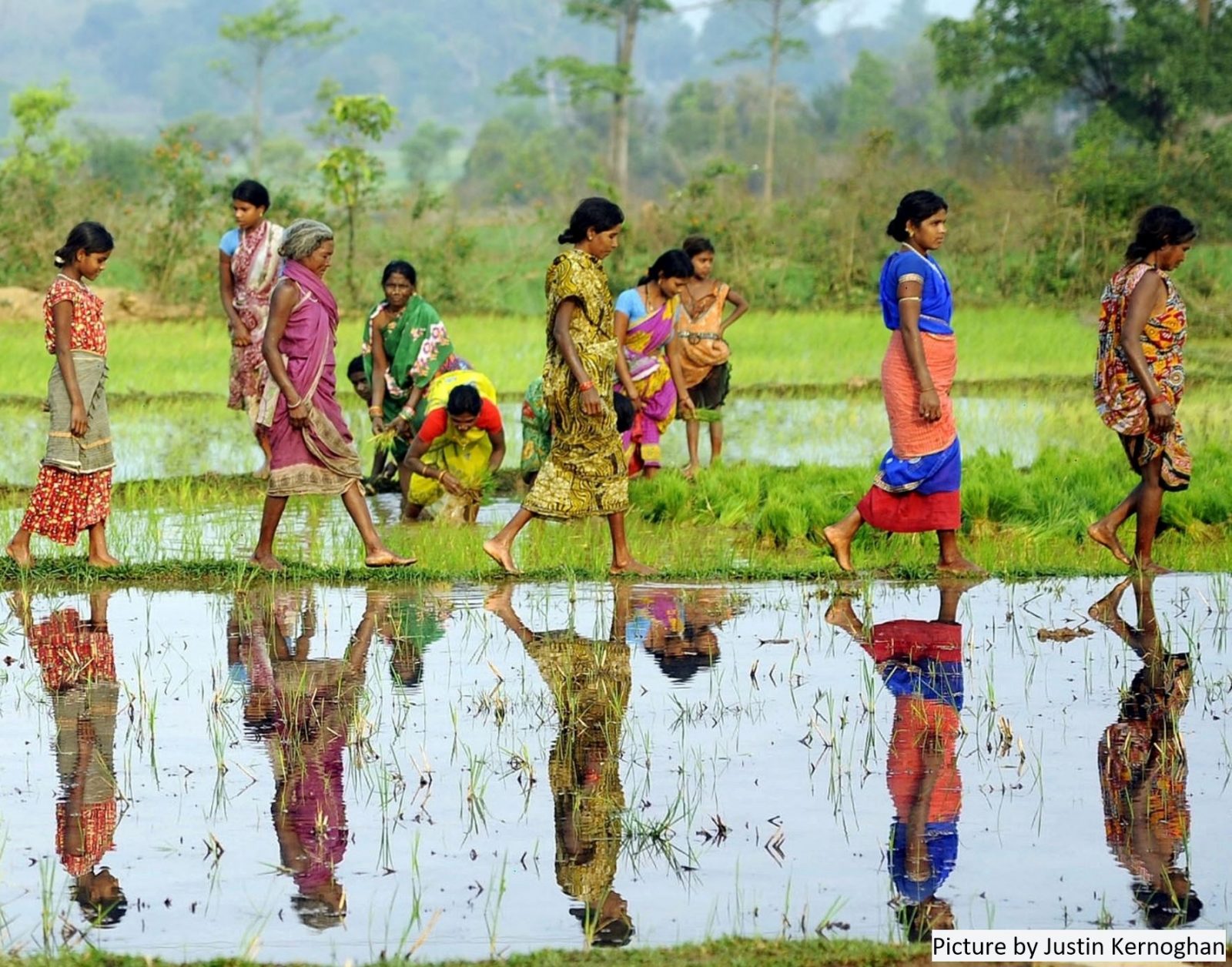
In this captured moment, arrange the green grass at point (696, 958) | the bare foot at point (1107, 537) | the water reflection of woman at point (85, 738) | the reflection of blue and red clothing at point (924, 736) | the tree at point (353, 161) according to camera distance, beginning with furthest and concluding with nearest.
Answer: the tree at point (353, 161) → the bare foot at point (1107, 537) → the reflection of blue and red clothing at point (924, 736) → the water reflection of woman at point (85, 738) → the green grass at point (696, 958)

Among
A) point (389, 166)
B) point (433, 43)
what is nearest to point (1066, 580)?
point (389, 166)

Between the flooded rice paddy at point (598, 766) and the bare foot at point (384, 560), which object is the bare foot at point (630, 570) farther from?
the bare foot at point (384, 560)

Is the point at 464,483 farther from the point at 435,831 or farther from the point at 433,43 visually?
the point at 433,43

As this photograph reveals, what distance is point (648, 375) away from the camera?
11.0 metres

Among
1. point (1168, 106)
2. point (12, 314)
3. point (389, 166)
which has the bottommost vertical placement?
point (12, 314)

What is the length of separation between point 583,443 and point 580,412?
0.13 meters

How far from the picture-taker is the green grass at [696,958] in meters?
3.92

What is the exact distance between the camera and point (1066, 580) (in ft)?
26.7

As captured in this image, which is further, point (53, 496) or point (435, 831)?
point (53, 496)

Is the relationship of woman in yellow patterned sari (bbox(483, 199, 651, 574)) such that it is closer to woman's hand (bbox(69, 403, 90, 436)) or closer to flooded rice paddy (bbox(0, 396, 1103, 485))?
woman's hand (bbox(69, 403, 90, 436))

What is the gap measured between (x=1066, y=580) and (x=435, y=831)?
13.2 feet

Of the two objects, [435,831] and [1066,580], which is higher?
[1066,580]

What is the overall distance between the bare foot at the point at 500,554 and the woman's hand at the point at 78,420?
1736 millimetres

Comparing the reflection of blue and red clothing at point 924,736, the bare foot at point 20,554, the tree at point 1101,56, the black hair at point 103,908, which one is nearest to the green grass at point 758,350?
the bare foot at point 20,554
